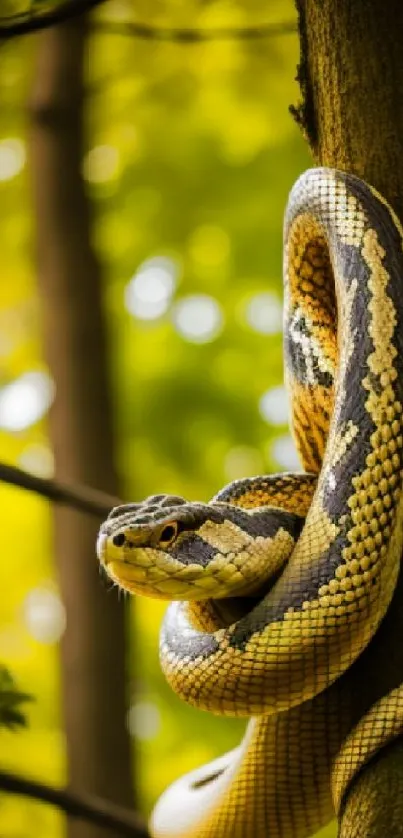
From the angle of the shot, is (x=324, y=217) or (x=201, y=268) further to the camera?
(x=201, y=268)

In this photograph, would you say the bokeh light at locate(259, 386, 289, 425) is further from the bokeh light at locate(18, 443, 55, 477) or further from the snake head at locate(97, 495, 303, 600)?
the snake head at locate(97, 495, 303, 600)

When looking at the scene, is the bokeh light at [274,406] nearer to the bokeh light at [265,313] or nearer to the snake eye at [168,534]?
the bokeh light at [265,313]

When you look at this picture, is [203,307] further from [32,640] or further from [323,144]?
[323,144]

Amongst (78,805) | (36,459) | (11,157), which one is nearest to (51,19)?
(78,805)

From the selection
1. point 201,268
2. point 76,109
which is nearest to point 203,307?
point 201,268

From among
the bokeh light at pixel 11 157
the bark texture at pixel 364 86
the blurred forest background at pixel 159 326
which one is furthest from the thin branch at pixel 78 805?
the bokeh light at pixel 11 157

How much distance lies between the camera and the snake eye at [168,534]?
2.46m

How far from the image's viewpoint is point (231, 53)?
6.43m

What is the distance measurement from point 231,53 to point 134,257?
4.93 ft

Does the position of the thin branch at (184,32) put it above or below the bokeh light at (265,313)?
above

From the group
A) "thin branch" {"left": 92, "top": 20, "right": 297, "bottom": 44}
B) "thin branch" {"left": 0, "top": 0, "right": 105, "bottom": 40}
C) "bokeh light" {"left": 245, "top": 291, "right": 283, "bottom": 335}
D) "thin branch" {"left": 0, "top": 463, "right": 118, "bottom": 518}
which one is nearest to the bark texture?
"thin branch" {"left": 0, "top": 0, "right": 105, "bottom": 40}

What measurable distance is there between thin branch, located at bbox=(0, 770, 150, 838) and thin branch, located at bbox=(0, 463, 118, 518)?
0.74 metres

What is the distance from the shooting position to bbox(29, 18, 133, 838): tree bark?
5.47m

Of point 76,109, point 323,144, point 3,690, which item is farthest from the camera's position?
point 76,109
